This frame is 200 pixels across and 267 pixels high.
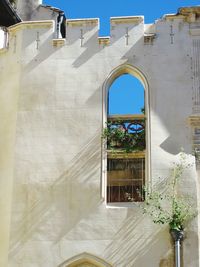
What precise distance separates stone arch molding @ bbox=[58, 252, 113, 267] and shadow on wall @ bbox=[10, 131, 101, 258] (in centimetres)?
64

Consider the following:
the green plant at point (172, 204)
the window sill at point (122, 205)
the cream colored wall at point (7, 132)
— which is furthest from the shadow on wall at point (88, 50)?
the window sill at point (122, 205)

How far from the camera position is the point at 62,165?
53.9 feet

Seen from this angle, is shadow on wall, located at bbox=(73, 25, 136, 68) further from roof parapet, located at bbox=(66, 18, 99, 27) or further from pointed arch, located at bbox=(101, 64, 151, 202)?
pointed arch, located at bbox=(101, 64, 151, 202)

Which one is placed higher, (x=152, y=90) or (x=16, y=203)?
(x=152, y=90)

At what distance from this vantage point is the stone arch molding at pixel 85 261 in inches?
603

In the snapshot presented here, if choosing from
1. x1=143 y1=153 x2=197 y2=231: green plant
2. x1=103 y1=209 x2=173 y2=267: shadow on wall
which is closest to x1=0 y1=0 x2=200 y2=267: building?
x1=103 y1=209 x2=173 y2=267: shadow on wall

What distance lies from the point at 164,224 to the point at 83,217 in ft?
6.81

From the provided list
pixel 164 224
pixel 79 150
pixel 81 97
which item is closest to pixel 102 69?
pixel 81 97

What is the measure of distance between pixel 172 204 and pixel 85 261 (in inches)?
103

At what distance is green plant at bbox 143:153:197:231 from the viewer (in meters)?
15.2

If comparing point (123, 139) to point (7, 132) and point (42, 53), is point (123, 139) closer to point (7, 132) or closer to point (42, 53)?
point (7, 132)

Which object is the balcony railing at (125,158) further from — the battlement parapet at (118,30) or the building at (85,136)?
the battlement parapet at (118,30)

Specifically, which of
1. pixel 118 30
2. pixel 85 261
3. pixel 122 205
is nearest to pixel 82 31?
pixel 118 30

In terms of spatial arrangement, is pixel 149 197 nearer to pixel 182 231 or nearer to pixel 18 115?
pixel 182 231
